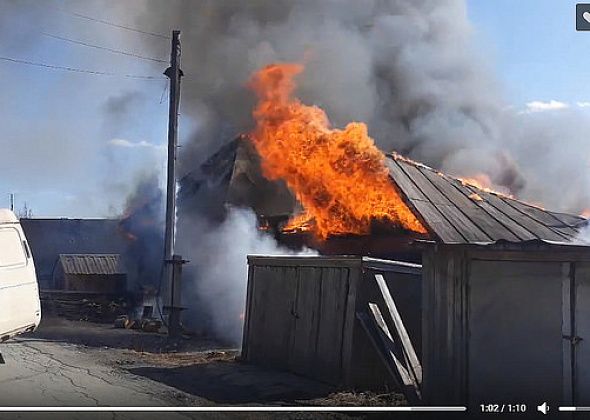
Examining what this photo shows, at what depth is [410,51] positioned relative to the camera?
13.6 meters

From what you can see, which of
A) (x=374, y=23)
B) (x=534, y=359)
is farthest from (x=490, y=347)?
(x=374, y=23)

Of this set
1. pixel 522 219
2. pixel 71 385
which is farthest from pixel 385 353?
pixel 522 219

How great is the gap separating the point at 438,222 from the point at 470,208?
47.6 inches

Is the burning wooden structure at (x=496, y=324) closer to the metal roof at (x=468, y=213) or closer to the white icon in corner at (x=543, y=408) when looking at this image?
the white icon in corner at (x=543, y=408)

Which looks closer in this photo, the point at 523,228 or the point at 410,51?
the point at 523,228

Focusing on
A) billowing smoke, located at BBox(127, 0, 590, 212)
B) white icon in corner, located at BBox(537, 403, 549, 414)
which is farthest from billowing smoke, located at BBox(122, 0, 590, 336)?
white icon in corner, located at BBox(537, 403, 549, 414)

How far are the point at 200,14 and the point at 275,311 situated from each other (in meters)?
3.82

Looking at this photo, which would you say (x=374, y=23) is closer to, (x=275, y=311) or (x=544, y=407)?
(x=275, y=311)

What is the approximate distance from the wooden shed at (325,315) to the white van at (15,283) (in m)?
2.85

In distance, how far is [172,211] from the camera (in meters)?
12.8

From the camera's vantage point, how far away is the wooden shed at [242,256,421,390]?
770cm

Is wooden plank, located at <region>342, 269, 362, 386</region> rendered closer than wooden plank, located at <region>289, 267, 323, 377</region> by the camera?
Yes

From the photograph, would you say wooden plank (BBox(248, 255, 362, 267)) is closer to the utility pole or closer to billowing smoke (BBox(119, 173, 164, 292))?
the utility pole

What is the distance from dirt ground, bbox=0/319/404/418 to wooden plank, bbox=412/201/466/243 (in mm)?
3702
